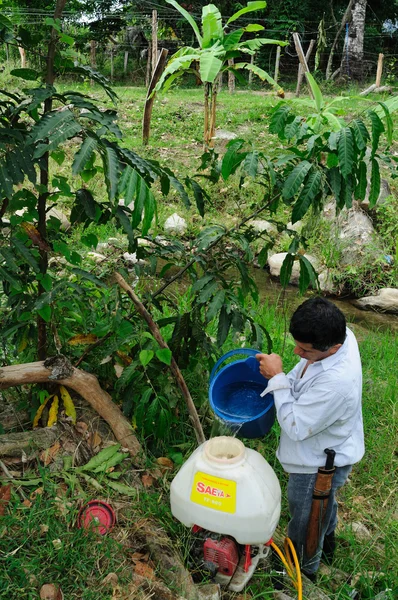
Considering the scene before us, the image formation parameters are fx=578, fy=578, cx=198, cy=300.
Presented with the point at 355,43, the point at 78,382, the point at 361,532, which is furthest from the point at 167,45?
the point at 361,532

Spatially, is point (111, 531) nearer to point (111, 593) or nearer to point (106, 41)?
point (111, 593)

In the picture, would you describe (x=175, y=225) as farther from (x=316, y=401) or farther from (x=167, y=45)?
(x=167, y=45)

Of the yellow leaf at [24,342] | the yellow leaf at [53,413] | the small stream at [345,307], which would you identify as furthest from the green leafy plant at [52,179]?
the small stream at [345,307]

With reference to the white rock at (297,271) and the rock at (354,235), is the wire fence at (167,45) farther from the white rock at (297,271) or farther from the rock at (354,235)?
the white rock at (297,271)

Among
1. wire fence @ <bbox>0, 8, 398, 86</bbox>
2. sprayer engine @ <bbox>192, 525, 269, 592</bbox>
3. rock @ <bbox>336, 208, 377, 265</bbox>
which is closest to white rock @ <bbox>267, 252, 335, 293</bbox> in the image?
rock @ <bbox>336, 208, 377, 265</bbox>

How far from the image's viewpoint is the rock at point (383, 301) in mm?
6363

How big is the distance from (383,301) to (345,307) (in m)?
0.41

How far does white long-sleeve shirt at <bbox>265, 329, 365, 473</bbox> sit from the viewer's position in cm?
210

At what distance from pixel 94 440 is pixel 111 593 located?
0.78 meters

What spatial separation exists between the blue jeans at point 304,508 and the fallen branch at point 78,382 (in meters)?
0.75

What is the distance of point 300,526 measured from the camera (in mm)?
2377

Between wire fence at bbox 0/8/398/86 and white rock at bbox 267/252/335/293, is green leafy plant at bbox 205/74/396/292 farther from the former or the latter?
wire fence at bbox 0/8/398/86

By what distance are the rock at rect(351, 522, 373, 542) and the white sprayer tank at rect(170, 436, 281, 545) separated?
871 mm

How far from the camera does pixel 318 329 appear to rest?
6.84 feet
